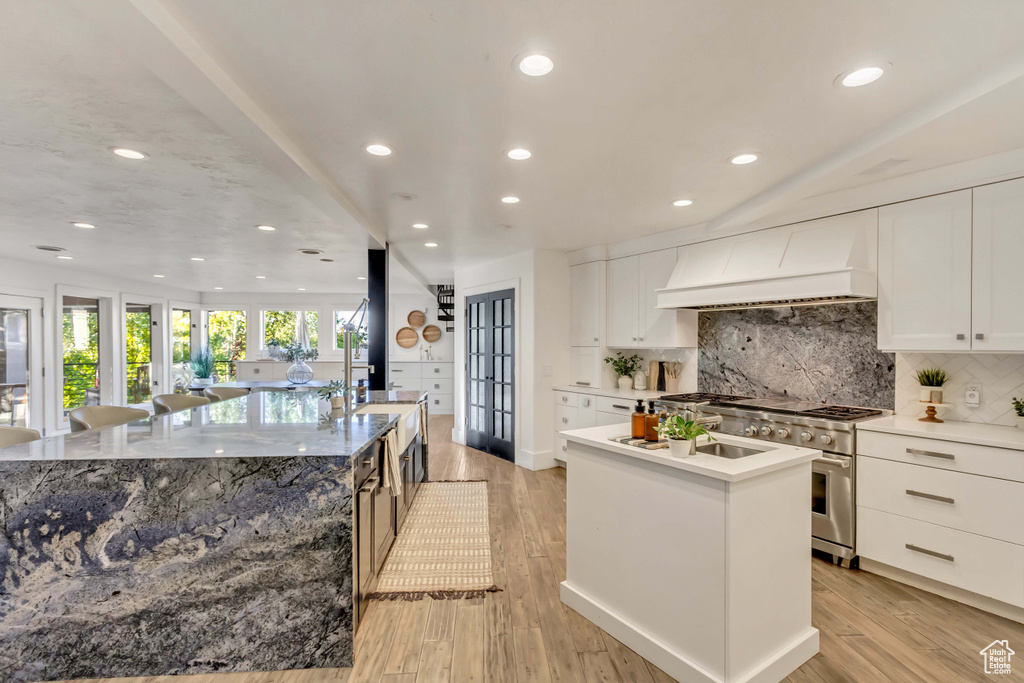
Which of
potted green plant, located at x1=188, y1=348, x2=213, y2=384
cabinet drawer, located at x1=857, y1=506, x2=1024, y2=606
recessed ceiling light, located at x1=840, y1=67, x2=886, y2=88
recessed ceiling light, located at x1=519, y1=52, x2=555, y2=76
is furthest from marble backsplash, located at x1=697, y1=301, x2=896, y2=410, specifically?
potted green plant, located at x1=188, y1=348, x2=213, y2=384

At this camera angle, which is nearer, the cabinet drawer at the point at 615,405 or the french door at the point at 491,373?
the cabinet drawer at the point at 615,405

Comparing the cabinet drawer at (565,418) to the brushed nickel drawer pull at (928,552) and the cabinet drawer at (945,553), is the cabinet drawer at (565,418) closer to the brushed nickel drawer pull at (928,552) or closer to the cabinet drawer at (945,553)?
the cabinet drawer at (945,553)

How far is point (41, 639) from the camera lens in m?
1.91

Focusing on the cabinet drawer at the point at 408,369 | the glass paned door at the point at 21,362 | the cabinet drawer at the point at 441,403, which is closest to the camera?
the glass paned door at the point at 21,362

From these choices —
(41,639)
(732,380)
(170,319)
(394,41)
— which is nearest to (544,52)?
(394,41)

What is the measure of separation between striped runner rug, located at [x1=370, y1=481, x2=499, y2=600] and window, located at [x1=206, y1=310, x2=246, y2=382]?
711 centimetres

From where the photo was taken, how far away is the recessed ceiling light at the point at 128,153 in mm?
2524

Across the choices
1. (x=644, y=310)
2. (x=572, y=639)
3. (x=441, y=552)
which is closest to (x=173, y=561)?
(x=441, y=552)

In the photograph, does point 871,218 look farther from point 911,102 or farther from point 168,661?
point 168,661

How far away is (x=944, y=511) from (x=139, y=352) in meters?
9.96

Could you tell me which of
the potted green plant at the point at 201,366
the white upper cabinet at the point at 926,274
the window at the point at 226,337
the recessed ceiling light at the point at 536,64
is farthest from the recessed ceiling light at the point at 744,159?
the window at the point at 226,337

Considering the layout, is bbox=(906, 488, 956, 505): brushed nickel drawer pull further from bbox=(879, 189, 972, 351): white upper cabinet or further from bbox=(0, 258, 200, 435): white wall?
bbox=(0, 258, 200, 435): white wall

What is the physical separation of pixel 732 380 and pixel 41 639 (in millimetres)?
4445

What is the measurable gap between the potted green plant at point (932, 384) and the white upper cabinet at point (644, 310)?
1711 mm
